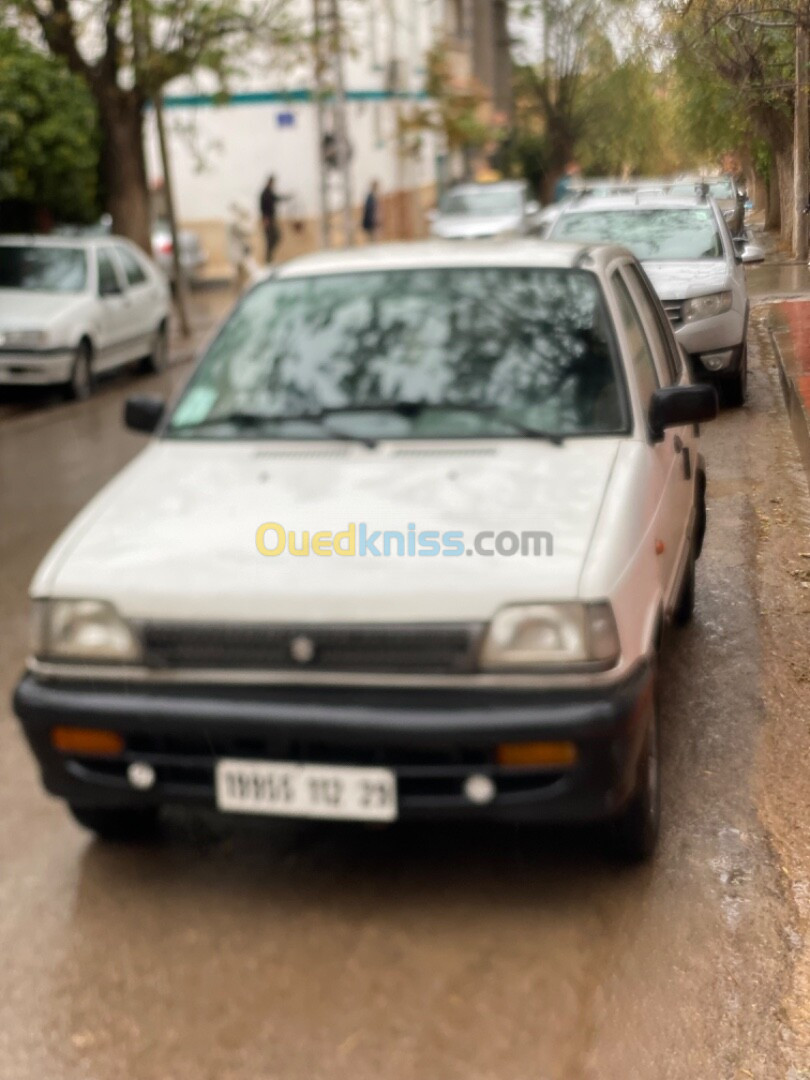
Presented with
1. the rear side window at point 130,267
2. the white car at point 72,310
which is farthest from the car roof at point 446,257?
the rear side window at point 130,267

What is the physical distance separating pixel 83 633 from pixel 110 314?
12610 mm

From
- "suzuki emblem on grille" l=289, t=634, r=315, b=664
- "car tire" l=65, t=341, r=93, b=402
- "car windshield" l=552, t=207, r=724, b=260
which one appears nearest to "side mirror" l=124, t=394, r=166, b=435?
"suzuki emblem on grille" l=289, t=634, r=315, b=664

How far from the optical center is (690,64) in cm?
614

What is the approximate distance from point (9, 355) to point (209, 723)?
11.6 m

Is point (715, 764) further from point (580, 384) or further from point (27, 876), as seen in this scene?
point (27, 876)

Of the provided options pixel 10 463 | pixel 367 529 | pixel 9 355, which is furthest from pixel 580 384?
pixel 9 355

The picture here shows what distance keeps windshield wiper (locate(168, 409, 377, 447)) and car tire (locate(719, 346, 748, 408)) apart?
11.8 ft

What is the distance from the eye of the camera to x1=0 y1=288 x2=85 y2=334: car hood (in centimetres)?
1475

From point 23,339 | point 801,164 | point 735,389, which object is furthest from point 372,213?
point 801,164

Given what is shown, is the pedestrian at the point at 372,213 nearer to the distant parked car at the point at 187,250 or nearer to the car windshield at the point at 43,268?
the distant parked car at the point at 187,250

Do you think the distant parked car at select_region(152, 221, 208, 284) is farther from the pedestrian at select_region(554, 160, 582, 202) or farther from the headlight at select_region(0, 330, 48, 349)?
the pedestrian at select_region(554, 160, 582, 202)

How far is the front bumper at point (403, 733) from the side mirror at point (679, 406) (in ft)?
3.62

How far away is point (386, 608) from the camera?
3.71 meters

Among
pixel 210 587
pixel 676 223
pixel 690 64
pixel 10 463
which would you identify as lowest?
pixel 10 463
